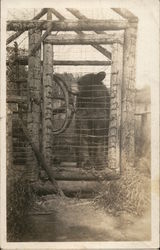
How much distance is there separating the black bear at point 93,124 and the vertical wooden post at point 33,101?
0.82ft

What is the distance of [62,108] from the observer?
340 centimetres

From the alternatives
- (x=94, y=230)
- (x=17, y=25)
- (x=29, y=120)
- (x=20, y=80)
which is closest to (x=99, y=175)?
(x=94, y=230)

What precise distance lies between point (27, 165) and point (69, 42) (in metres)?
0.79

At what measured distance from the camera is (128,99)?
3205 millimetres

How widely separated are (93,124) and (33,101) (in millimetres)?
396

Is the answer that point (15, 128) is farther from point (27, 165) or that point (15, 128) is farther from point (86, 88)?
point (86, 88)

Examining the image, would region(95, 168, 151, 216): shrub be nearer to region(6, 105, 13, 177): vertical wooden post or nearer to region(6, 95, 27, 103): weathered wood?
region(6, 105, 13, 177): vertical wooden post

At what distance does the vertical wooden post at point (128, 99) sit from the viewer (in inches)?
123

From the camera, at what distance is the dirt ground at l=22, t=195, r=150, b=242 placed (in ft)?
9.78

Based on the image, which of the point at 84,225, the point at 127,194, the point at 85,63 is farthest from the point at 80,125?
the point at 84,225

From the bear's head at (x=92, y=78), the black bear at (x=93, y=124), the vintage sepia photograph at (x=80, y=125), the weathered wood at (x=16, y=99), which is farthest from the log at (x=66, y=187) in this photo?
the bear's head at (x=92, y=78)

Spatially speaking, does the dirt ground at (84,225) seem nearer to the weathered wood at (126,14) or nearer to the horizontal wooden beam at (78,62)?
the horizontal wooden beam at (78,62)

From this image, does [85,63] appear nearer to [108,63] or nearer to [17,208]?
[108,63]

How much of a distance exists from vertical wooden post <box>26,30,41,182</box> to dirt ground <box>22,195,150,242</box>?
0.89ft
